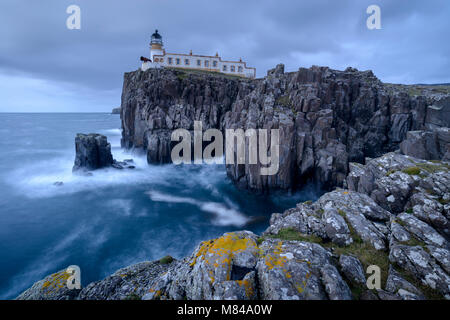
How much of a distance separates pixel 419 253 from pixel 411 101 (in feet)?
173

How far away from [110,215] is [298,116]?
3572 cm

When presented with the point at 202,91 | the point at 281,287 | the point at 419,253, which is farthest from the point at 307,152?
the point at 202,91

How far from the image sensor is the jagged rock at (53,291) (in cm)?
1020

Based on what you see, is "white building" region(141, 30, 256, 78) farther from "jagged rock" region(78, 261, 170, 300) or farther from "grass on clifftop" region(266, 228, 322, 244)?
"grass on clifftop" region(266, 228, 322, 244)

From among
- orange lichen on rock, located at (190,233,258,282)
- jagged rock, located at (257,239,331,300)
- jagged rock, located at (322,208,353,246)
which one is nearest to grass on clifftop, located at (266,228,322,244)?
jagged rock, located at (322,208,353,246)

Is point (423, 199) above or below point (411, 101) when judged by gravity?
below

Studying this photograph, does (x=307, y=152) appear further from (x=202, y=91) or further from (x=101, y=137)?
(x=101, y=137)

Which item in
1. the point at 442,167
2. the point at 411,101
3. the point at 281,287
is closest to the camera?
the point at 281,287

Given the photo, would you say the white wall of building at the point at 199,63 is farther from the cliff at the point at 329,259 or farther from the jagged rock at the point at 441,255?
the jagged rock at the point at 441,255

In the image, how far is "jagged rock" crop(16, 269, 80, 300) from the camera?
10.2 meters

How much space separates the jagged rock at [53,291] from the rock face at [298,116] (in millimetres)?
27201

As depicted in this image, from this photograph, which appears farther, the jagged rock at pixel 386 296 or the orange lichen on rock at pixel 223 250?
the orange lichen on rock at pixel 223 250

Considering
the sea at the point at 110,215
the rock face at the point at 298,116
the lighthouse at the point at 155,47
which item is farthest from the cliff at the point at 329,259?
the lighthouse at the point at 155,47

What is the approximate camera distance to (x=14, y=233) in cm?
2558
